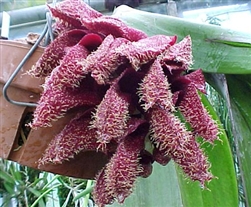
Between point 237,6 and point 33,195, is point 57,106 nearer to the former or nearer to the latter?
point 237,6

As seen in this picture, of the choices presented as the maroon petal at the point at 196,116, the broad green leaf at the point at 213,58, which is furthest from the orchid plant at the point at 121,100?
the broad green leaf at the point at 213,58

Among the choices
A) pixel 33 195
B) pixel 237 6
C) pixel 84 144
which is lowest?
pixel 33 195

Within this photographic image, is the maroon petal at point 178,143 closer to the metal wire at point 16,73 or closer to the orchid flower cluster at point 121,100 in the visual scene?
the orchid flower cluster at point 121,100

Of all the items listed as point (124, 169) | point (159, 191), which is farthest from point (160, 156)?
point (159, 191)

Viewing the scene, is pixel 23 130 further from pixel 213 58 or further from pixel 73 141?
pixel 213 58

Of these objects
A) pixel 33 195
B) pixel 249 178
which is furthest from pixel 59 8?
pixel 33 195

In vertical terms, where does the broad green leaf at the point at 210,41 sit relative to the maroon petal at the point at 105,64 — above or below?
below
